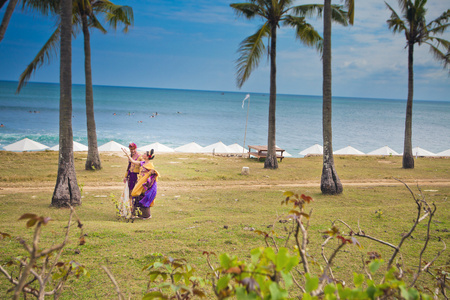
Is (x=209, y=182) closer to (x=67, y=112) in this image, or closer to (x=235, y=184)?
(x=235, y=184)

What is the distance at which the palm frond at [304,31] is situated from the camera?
16625 mm

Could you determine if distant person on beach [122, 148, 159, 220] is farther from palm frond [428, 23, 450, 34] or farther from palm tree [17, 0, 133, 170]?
palm frond [428, 23, 450, 34]

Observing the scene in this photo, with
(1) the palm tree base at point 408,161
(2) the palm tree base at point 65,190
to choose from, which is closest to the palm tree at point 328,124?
(2) the palm tree base at point 65,190

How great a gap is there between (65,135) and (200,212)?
184 inches

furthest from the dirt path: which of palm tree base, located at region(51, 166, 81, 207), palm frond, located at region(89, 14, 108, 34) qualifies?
palm frond, located at region(89, 14, 108, 34)

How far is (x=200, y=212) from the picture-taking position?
9430 mm

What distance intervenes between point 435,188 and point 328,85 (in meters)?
6.53

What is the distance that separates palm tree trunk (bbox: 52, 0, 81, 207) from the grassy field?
1.56ft

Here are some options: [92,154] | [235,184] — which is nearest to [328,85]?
[235,184]

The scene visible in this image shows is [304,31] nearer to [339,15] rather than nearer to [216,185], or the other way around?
[339,15]

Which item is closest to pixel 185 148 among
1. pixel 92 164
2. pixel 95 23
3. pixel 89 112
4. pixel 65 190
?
pixel 92 164

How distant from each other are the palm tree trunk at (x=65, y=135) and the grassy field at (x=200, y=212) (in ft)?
1.56

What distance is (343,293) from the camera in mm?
1477

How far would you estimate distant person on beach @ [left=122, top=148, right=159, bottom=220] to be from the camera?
28.6ft
